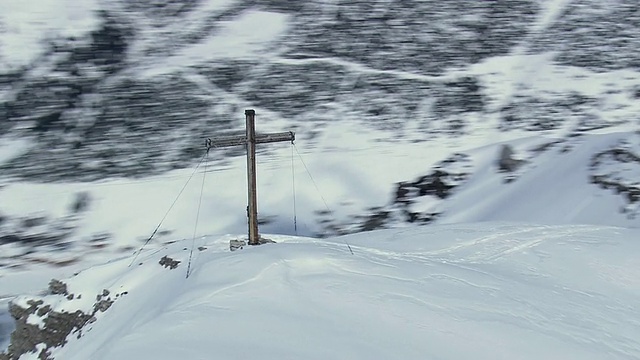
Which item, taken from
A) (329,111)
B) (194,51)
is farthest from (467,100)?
(194,51)

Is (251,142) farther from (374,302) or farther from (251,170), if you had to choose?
(374,302)

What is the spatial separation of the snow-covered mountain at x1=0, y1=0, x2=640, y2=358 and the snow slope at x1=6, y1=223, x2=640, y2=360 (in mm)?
2324

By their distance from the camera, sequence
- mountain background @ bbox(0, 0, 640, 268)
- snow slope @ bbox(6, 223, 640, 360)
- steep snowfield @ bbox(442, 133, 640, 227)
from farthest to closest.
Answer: mountain background @ bbox(0, 0, 640, 268), steep snowfield @ bbox(442, 133, 640, 227), snow slope @ bbox(6, 223, 640, 360)

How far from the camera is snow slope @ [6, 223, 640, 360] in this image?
9.44ft

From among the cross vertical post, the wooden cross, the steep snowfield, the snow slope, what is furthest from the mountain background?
the wooden cross

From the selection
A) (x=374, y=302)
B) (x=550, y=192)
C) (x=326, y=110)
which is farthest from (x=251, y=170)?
(x=326, y=110)

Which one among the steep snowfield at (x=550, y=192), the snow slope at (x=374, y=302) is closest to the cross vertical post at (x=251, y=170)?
the snow slope at (x=374, y=302)

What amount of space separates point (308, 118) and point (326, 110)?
1.51 ft

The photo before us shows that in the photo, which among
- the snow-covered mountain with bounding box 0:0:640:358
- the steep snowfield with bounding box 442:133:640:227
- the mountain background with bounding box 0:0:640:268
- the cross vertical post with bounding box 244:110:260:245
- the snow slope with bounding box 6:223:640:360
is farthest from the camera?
the mountain background with bounding box 0:0:640:268

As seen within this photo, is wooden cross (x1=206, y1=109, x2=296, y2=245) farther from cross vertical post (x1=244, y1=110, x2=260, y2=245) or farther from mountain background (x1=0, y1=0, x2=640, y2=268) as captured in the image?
mountain background (x1=0, y1=0, x2=640, y2=268)

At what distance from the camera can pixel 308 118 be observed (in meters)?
11.0

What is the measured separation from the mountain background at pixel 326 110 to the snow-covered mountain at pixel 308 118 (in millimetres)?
36

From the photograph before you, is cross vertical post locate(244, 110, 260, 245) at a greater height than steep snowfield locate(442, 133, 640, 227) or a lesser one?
greater

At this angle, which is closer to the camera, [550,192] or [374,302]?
[374,302]
